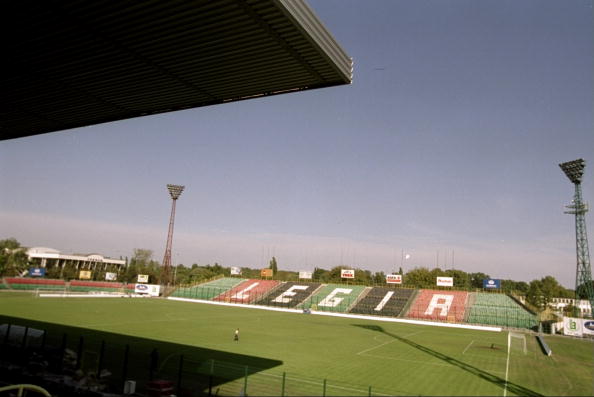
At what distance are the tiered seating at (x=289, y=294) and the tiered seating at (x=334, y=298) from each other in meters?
2.20

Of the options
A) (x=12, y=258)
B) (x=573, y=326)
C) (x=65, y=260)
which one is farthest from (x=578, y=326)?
(x=65, y=260)

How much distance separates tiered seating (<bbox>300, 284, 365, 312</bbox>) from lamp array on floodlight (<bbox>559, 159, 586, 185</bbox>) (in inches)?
1701

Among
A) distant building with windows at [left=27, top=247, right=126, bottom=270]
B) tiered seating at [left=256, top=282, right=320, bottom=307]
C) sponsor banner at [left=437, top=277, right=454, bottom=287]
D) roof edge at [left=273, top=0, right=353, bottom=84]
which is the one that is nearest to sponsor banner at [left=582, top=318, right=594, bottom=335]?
sponsor banner at [left=437, top=277, right=454, bottom=287]

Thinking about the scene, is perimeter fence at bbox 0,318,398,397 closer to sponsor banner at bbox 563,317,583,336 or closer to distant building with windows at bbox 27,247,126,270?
sponsor banner at bbox 563,317,583,336

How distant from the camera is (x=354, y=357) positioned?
98.5 feet

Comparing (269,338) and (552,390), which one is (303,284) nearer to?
(269,338)

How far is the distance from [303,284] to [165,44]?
84847 mm

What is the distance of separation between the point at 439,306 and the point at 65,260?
13686cm

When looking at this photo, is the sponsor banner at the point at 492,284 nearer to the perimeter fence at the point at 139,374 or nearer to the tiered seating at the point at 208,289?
the tiered seating at the point at 208,289

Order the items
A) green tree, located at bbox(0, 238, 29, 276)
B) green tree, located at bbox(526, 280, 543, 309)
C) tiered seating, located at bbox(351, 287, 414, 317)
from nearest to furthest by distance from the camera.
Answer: tiered seating, located at bbox(351, 287, 414, 317), green tree, located at bbox(0, 238, 29, 276), green tree, located at bbox(526, 280, 543, 309)

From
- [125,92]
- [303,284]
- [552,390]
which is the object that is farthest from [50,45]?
[303,284]

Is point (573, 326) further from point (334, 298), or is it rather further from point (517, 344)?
point (334, 298)

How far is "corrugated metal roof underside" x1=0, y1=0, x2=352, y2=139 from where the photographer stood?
12.7m

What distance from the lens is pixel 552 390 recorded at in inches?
894
